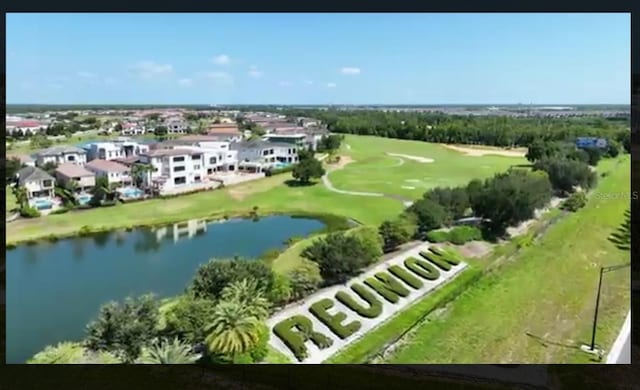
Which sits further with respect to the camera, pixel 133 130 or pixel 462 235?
pixel 462 235

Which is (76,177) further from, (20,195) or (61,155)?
(20,195)

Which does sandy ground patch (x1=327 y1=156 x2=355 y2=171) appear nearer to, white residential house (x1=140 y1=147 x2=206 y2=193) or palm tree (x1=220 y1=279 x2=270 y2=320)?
white residential house (x1=140 y1=147 x2=206 y2=193)

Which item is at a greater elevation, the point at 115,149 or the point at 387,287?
the point at 115,149

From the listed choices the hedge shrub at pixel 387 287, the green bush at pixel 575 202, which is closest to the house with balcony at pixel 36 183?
the hedge shrub at pixel 387 287

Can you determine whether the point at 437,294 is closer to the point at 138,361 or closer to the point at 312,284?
the point at 312,284

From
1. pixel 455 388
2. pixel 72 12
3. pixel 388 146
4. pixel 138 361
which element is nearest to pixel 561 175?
pixel 388 146

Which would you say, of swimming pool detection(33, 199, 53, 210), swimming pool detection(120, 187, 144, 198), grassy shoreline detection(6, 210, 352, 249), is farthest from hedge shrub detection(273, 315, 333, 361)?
swimming pool detection(33, 199, 53, 210)

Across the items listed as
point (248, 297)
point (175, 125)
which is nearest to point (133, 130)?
point (175, 125)
